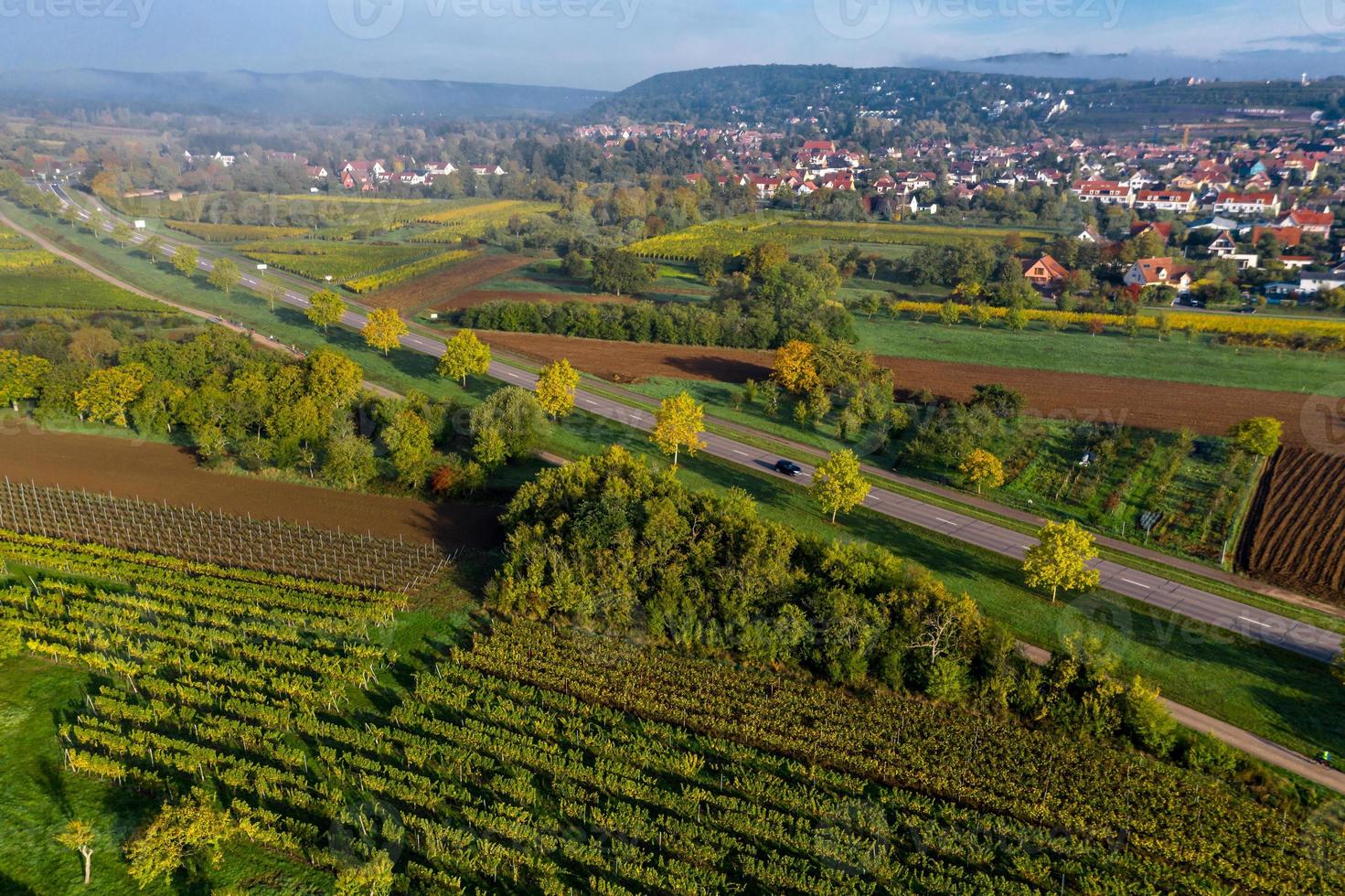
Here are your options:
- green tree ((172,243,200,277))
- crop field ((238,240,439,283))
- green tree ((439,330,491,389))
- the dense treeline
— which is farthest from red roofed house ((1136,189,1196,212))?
green tree ((172,243,200,277))

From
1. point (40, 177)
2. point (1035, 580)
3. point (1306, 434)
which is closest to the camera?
point (1035, 580)

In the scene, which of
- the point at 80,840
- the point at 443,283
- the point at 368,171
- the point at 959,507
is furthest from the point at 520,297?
the point at 368,171

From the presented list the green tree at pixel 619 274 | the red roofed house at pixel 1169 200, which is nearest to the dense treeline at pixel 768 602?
the green tree at pixel 619 274

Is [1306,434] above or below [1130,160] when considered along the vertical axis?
below

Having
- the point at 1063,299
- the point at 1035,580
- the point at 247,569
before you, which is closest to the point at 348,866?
the point at 247,569

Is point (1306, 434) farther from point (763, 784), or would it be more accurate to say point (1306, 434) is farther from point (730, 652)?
point (763, 784)

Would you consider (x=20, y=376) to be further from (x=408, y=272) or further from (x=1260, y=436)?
(x=1260, y=436)

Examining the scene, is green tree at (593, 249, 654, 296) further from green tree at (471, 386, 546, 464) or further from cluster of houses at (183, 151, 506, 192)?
cluster of houses at (183, 151, 506, 192)
